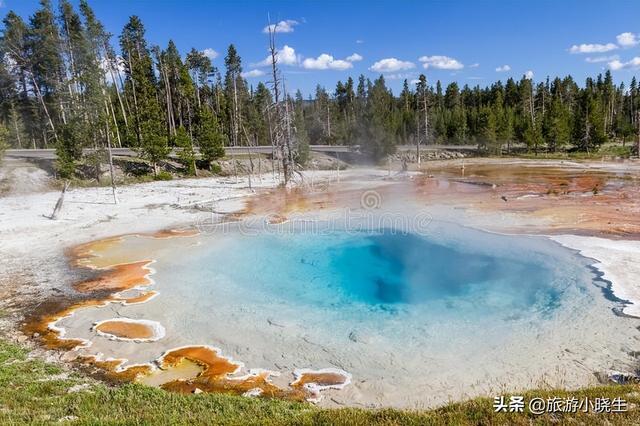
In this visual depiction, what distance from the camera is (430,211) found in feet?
85.5

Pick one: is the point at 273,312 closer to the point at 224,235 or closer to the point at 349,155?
the point at 224,235

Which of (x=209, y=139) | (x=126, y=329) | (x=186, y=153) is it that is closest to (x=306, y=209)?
(x=126, y=329)

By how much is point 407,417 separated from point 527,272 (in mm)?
11108

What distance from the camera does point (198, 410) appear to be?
657cm

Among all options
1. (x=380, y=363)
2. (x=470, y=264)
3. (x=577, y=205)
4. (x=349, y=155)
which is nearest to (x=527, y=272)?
(x=470, y=264)

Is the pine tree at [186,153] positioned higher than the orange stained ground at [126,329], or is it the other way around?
the pine tree at [186,153]

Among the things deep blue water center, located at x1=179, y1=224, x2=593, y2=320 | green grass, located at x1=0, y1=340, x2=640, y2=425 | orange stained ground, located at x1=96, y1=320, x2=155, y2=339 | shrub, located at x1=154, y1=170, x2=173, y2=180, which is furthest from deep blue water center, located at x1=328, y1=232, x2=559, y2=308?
shrub, located at x1=154, y1=170, x2=173, y2=180

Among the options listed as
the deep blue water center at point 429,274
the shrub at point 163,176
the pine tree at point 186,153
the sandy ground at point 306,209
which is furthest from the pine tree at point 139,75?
the deep blue water center at point 429,274

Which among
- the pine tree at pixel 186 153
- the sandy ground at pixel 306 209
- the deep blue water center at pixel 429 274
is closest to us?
the deep blue water center at pixel 429 274

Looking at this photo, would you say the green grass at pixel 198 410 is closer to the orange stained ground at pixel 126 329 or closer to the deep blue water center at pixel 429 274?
the orange stained ground at pixel 126 329

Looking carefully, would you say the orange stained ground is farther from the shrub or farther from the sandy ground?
the shrub

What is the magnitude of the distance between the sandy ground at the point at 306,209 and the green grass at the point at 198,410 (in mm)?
6848

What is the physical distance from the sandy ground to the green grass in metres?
6.85

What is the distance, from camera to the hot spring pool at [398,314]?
8.98 m
